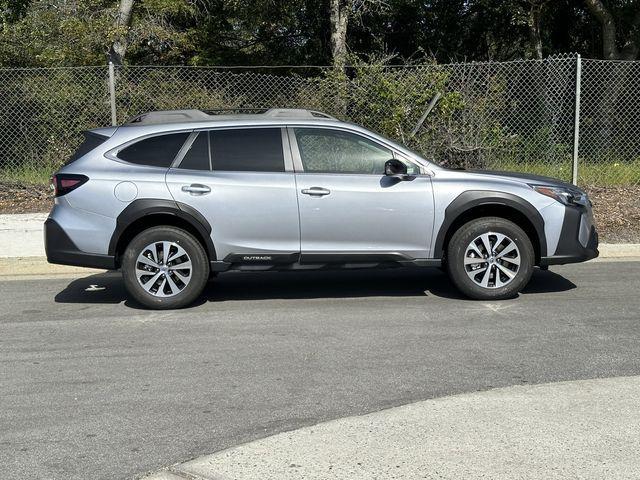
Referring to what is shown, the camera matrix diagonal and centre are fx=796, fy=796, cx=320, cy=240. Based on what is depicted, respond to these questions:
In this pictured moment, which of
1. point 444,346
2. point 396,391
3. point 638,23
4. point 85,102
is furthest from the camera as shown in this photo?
point 638,23

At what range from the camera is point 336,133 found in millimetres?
7602

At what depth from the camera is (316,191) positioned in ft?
24.0

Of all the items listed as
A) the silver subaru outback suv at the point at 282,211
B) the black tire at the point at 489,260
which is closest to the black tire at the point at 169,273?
the silver subaru outback suv at the point at 282,211

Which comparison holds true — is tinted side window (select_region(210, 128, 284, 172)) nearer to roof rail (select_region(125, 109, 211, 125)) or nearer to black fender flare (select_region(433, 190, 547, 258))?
roof rail (select_region(125, 109, 211, 125))

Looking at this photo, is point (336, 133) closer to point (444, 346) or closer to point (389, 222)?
point (389, 222)

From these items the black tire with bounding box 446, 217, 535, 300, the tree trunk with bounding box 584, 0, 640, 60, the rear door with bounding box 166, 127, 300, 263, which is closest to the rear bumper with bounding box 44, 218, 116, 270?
the rear door with bounding box 166, 127, 300, 263

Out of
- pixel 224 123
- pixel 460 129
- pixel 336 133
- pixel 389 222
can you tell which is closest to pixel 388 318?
pixel 389 222

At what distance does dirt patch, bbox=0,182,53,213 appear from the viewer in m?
11.9

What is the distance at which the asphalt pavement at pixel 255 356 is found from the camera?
14.9ft

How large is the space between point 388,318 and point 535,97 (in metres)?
6.98

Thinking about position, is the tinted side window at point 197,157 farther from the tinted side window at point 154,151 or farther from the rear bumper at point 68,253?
the rear bumper at point 68,253

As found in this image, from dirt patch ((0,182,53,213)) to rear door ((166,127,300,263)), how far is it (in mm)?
5229

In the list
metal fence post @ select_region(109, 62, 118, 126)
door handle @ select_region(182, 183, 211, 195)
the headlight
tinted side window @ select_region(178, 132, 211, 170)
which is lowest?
the headlight

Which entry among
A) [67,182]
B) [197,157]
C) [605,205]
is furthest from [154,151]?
[605,205]
